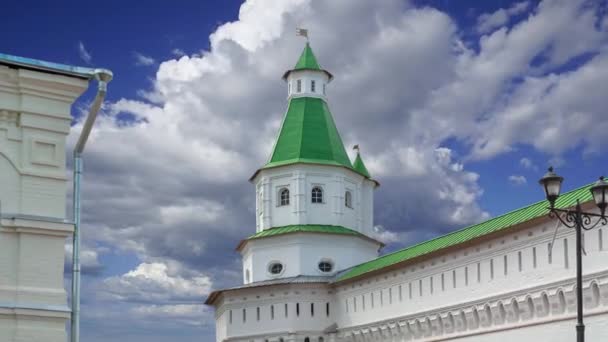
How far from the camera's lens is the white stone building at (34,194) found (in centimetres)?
1377

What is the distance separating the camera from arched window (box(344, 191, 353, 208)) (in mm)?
48000

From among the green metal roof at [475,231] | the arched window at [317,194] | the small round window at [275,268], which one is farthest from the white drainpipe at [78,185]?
the arched window at [317,194]

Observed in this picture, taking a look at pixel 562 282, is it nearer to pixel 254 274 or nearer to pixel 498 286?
pixel 498 286

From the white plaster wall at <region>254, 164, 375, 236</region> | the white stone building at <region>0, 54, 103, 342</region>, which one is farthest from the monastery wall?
the white stone building at <region>0, 54, 103, 342</region>

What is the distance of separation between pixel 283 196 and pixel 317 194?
1.78 meters

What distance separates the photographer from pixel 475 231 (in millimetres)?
32844

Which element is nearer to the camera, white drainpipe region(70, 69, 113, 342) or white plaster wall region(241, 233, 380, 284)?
white drainpipe region(70, 69, 113, 342)

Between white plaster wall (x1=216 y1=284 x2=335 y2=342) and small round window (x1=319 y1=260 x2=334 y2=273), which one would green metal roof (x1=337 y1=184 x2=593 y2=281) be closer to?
white plaster wall (x1=216 y1=284 x2=335 y2=342)

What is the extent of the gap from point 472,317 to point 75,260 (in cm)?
1980

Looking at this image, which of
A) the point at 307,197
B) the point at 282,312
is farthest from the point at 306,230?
the point at 282,312

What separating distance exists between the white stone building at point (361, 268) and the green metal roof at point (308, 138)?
6 cm

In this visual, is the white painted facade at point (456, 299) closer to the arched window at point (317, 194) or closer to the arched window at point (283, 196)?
the arched window at point (317, 194)

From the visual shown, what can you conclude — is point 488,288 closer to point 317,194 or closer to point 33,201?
point 317,194

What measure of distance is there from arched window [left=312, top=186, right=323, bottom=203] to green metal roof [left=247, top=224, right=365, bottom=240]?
1.37 meters
